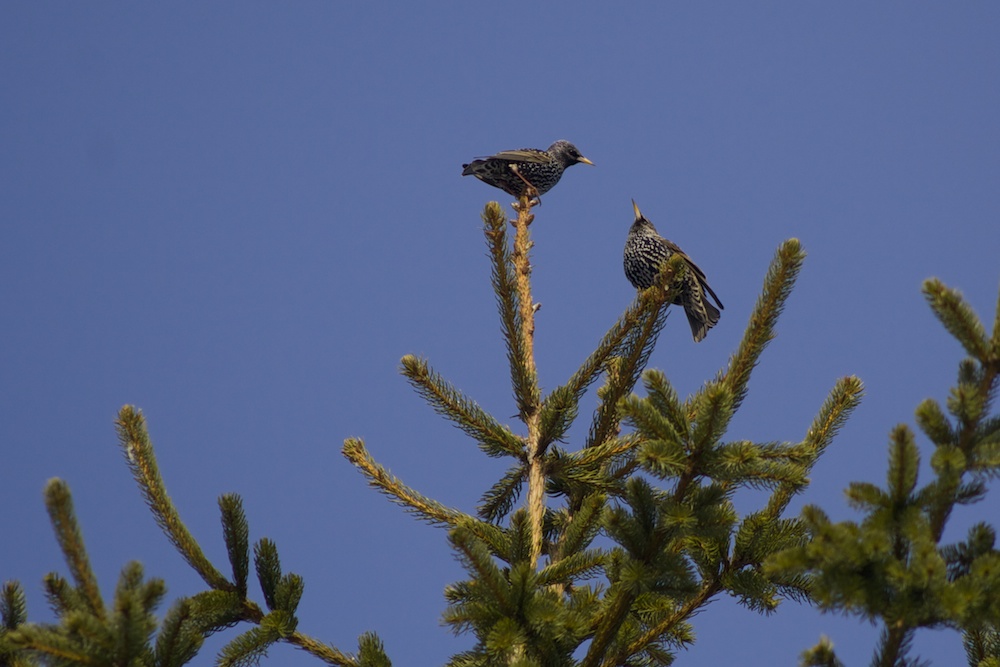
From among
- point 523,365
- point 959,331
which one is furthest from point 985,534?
point 523,365

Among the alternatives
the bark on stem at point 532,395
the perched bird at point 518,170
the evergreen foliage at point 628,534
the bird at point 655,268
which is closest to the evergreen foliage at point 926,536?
the evergreen foliage at point 628,534

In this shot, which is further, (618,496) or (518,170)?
(518,170)

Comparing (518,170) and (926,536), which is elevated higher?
(518,170)

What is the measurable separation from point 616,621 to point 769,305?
1.36 m

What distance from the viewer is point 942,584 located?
2.76m

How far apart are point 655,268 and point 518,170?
202 cm

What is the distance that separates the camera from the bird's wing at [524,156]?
903cm

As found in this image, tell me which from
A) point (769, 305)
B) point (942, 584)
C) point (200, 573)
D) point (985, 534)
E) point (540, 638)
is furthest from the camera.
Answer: point (769, 305)

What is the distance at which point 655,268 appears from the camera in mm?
7512

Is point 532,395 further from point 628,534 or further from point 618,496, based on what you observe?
point 628,534

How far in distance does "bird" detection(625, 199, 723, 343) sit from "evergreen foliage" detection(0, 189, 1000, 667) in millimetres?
2436

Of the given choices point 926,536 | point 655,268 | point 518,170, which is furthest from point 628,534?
point 518,170

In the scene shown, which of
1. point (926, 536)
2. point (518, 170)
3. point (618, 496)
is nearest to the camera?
point (926, 536)

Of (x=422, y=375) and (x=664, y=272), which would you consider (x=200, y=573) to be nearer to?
(x=422, y=375)
